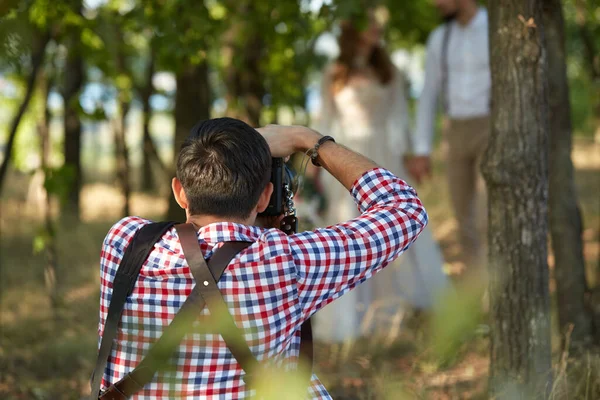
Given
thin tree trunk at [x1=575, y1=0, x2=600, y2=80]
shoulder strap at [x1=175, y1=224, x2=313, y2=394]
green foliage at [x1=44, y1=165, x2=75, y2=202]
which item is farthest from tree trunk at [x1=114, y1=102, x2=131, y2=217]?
shoulder strap at [x1=175, y1=224, x2=313, y2=394]

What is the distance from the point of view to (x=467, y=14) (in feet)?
17.7

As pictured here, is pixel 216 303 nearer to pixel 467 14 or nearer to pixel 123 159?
pixel 467 14

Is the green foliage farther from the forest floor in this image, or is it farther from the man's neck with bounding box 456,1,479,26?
the man's neck with bounding box 456,1,479,26

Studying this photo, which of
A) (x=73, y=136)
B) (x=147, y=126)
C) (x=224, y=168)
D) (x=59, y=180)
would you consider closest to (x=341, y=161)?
(x=224, y=168)

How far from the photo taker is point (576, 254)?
3992 millimetres

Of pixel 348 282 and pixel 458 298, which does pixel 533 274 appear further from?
pixel 458 298

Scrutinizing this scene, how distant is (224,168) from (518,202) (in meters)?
1.50

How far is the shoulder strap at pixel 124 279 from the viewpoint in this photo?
188cm

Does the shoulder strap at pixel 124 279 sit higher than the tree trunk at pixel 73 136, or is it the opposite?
the tree trunk at pixel 73 136

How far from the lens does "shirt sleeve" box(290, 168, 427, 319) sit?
190cm

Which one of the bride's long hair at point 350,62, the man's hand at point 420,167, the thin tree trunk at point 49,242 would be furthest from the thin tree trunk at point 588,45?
the thin tree trunk at point 49,242

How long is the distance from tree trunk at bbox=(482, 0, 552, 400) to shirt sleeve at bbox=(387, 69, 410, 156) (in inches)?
119

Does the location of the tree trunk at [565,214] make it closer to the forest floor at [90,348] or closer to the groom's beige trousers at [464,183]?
the forest floor at [90,348]

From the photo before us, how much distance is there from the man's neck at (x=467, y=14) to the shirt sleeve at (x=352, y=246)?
3.64m
